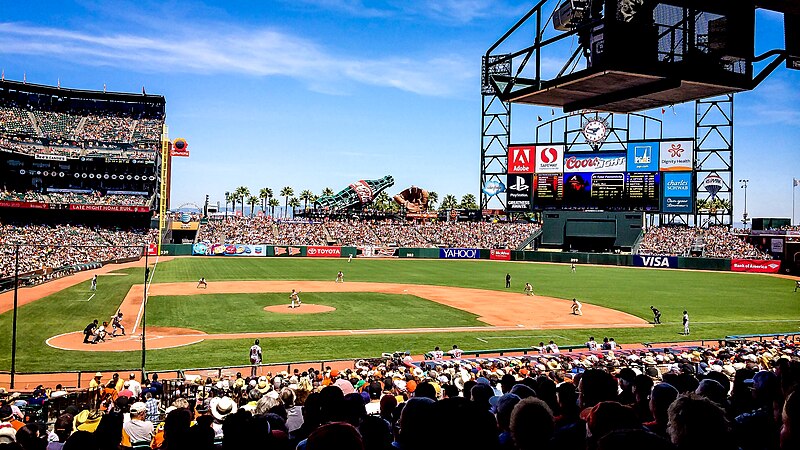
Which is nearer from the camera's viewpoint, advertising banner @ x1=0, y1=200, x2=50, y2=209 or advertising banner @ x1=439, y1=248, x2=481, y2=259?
advertising banner @ x1=0, y1=200, x2=50, y2=209

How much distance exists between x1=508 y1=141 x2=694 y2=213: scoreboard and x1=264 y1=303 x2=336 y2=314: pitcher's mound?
49.4 metres

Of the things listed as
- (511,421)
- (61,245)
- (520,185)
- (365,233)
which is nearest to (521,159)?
(520,185)

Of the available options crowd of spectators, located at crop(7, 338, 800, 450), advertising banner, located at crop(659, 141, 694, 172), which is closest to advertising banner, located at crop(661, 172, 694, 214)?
advertising banner, located at crop(659, 141, 694, 172)

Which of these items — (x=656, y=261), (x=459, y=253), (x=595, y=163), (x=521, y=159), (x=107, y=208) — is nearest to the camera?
(x=656, y=261)

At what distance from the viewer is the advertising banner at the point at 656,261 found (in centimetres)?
7231

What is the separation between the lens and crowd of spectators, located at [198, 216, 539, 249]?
90500 millimetres

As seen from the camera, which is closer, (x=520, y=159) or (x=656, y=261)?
(x=656, y=261)

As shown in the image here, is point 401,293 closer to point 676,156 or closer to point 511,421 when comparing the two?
point 511,421

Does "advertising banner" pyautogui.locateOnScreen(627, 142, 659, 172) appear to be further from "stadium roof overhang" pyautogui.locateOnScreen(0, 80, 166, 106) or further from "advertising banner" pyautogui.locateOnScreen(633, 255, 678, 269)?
"stadium roof overhang" pyautogui.locateOnScreen(0, 80, 166, 106)

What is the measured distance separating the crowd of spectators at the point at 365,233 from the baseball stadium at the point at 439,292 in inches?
20.0

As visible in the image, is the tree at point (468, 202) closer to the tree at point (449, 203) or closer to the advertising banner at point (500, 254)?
the tree at point (449, 203)

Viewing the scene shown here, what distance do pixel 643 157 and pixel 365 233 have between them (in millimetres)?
43202

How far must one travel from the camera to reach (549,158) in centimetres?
7869

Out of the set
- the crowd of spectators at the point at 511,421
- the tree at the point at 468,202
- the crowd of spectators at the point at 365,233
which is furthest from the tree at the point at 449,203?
the crowd of spectators at the point at 511,421
